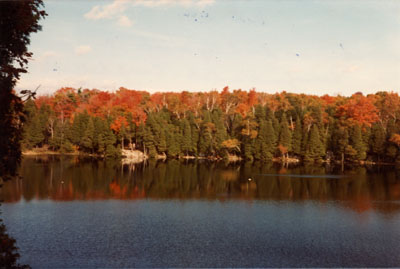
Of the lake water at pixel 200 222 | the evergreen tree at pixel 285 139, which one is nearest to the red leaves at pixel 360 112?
the evergreen tree at pixel 285 139

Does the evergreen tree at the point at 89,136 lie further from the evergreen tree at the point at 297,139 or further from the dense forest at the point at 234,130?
the evergreen tree at the point at 297,139

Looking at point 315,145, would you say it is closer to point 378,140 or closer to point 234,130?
point 378,140

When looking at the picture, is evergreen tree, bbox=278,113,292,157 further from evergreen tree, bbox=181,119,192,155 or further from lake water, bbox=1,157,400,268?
lake water, bbox=1,157,400,268

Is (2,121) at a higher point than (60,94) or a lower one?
lower

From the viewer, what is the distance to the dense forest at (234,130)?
74125 mm

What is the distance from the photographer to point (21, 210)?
90.3 ft

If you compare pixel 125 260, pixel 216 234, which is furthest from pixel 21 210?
pixel 216 234

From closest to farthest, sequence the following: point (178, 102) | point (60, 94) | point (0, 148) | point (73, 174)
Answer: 1. point (0, 148)
2. point (73, 174)
3. point (178, 102)
4. point (60, 94)

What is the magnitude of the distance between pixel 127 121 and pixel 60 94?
2696cm

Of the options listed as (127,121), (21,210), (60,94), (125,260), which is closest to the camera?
(125,260)

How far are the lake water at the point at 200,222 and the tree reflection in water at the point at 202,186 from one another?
12cm

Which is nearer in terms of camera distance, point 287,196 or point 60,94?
point 287,196

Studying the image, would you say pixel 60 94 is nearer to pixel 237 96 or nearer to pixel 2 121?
pixel 237 96

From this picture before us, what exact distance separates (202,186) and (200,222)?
56.1ft
